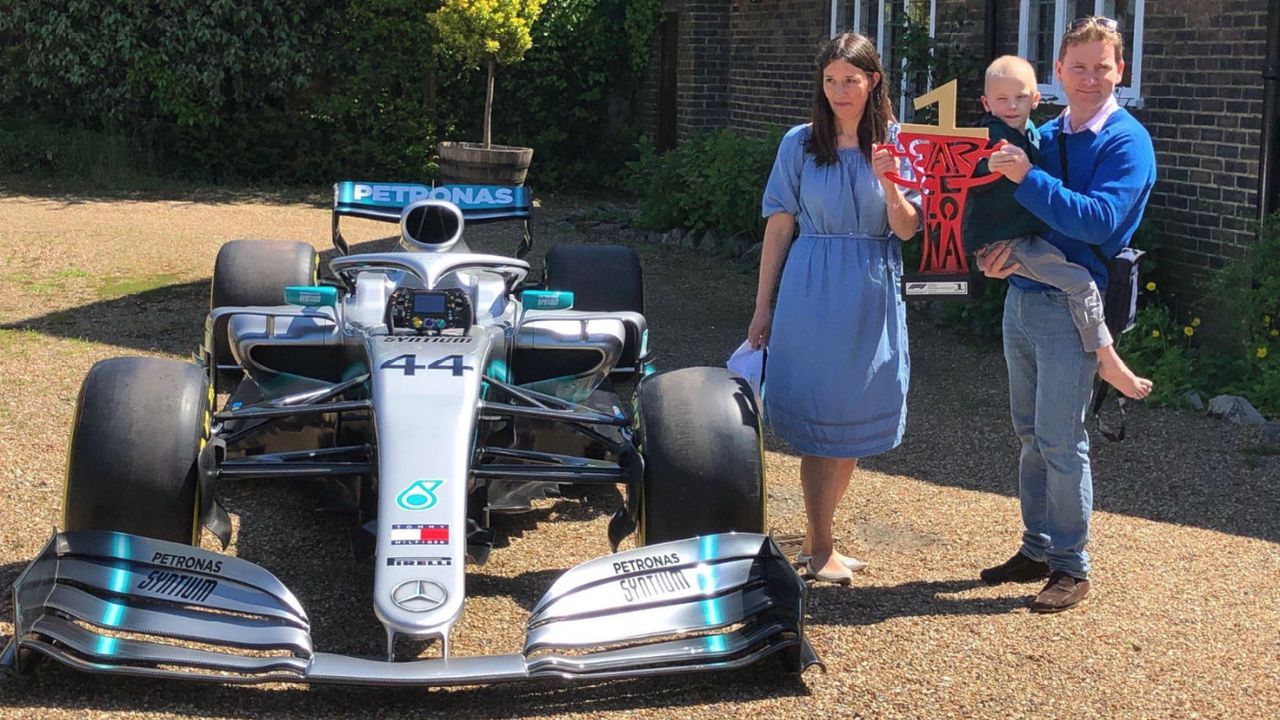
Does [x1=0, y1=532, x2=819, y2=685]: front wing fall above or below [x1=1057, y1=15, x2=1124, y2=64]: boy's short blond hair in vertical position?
below

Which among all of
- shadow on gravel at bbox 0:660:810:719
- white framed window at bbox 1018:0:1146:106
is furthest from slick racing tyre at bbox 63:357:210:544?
white framed window at bbox 1018:0:1146:106

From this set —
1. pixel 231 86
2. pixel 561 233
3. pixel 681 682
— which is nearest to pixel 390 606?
pixel 681 682

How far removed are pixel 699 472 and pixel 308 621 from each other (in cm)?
124

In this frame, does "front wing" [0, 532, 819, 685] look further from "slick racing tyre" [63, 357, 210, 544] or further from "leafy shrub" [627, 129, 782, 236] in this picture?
"leafy shrub" [627, 129, 782, 236]

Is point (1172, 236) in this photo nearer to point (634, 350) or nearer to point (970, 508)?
point (970, 508)

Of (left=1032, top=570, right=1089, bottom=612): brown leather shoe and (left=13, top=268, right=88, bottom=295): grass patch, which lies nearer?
Result: (left=1032, top=570, right=1089, bottom=612): brown leather shoe

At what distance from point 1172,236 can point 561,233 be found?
674cm

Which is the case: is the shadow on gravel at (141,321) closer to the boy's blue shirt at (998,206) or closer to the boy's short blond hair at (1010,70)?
the boy's blue shirt at (998,206)

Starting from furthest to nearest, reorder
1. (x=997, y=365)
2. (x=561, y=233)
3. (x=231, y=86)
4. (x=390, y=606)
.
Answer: (x=231, y=86) → (x=561, y=233) → (x=997, y=365) → (x=390, y=606)

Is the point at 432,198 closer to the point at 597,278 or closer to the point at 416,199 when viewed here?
the point at 416,199

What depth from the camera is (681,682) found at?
13.9 ft

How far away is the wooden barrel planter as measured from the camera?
15.3 meters

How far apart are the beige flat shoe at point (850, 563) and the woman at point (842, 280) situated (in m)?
0.44

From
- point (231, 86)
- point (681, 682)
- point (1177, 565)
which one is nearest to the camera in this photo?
point (681, 682)
